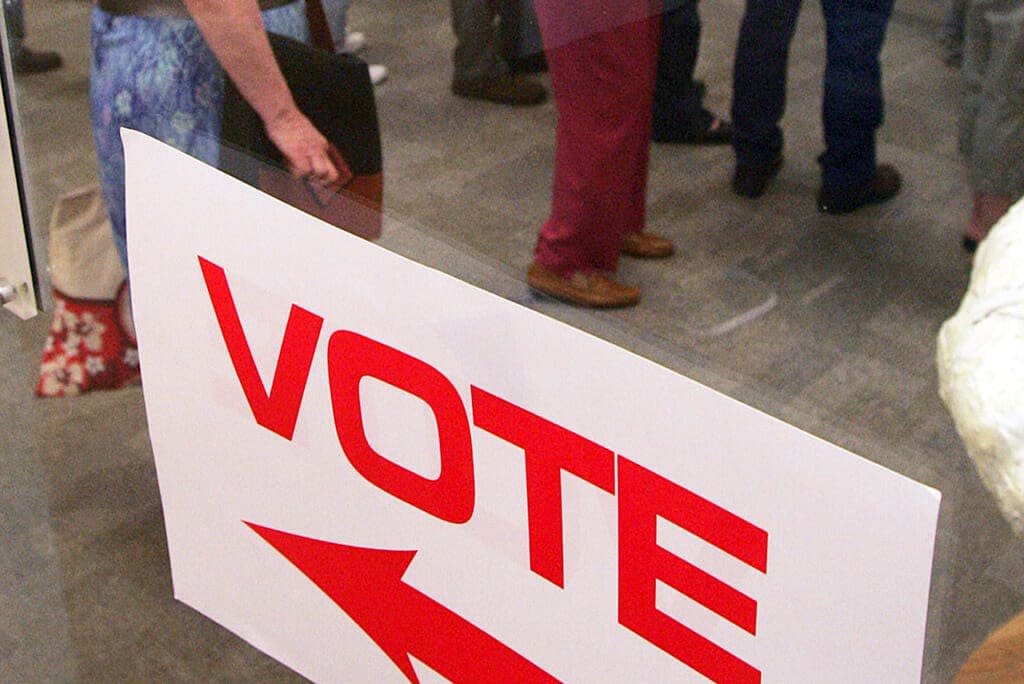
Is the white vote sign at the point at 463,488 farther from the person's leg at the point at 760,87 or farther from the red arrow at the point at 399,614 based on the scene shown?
the person's leg at the point at 760,87

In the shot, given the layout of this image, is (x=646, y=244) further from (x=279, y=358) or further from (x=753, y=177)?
(x=279, y=358)

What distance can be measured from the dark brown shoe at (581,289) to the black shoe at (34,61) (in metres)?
0.49

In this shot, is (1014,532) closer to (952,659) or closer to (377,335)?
(952,659)

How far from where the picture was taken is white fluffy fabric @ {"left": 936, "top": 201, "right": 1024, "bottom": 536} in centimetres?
63

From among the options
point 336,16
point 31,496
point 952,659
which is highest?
point 336,16

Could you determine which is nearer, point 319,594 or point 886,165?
point 886,165

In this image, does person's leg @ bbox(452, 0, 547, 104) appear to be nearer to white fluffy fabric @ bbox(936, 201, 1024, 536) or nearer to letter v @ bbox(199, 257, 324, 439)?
letter v @ bbox(199, 257, 324, 439)

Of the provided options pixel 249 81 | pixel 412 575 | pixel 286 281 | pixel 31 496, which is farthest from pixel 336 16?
pixel 31 496

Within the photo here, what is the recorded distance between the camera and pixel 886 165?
897 mm

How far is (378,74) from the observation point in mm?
1049

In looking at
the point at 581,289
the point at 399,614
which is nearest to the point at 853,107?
the point at 581,289

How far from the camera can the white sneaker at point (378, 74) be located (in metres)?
1.04

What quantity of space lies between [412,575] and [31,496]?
31.1 inches

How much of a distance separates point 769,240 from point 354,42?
384mm
